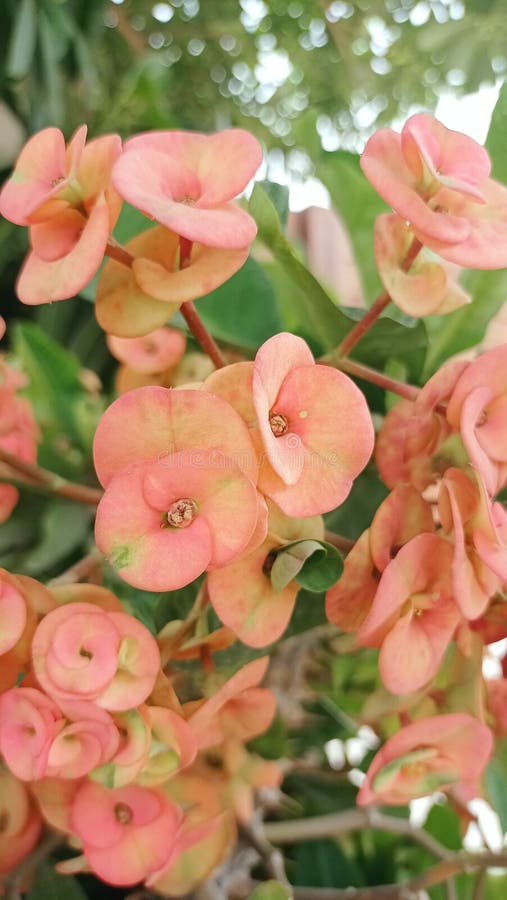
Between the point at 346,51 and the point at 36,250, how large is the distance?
0.65 metres

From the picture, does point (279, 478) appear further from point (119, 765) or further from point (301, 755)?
point (301, 755)

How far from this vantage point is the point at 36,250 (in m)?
0.32

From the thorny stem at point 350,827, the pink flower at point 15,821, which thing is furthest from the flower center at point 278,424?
the thorny stem at point 350,827

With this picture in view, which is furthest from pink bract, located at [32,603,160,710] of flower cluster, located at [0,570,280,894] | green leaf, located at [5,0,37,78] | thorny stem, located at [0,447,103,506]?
green leaf, located at [5,0,37,78]

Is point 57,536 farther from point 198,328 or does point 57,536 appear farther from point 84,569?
point 198,328

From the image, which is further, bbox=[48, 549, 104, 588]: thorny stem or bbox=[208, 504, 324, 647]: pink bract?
bbox=[48, 549, 104, 588]: thorny stem

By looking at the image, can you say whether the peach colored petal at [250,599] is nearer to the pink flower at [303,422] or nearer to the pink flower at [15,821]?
the pink flower at [303,422]

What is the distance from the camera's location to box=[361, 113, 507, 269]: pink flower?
30 centimetres

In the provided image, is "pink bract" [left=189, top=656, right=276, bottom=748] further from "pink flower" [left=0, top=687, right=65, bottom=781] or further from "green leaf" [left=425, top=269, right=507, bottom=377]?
"green leaf" [left=425, top=269, right=507, bottom=377]

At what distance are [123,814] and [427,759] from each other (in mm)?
130

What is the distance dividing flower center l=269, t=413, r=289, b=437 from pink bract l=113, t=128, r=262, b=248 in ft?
0.20

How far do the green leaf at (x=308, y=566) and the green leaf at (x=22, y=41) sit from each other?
1.87 ft

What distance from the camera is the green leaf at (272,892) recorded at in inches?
13.5

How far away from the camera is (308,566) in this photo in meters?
0.30
